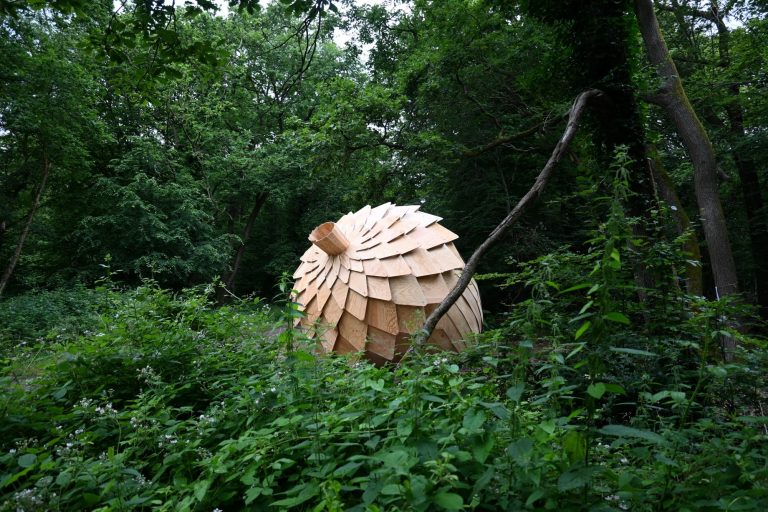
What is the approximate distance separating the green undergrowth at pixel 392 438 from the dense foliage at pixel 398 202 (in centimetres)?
2

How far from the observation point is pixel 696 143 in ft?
22.6

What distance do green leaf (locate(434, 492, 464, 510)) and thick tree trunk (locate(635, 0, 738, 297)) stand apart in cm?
718

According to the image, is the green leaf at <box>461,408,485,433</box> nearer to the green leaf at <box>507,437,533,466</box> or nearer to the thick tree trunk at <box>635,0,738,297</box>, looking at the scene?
the green leaf at <box>507,437,533,466</box>

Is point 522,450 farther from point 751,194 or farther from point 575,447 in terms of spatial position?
point 751,194

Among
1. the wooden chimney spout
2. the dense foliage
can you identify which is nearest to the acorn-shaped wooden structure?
the wooden chimney spout

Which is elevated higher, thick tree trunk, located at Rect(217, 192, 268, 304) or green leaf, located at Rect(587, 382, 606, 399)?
thick tree trunk, located at Rect(217, 192, 268, 304)

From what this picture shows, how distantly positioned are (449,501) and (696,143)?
785cm

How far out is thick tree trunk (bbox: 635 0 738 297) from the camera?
660 cm

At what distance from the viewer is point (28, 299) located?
12125 millimetres

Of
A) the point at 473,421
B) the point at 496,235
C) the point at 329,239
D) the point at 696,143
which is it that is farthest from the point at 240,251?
the point at 473,421

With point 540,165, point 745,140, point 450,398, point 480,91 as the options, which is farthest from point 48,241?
point 745,140

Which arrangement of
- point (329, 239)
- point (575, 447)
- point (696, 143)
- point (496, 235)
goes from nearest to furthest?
point (575, 447) → point (496, 235) → point (329, 239) → point (696, 143)

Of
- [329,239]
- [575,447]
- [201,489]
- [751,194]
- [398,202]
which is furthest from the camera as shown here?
[751,194]

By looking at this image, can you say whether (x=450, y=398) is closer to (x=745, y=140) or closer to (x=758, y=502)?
(x=758, y=502)
